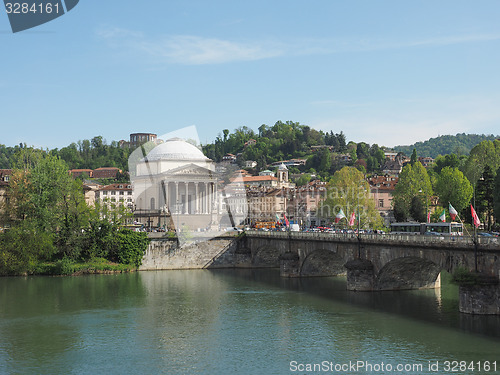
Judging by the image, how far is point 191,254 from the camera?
254 ft

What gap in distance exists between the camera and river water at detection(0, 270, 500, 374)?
30.5 metres

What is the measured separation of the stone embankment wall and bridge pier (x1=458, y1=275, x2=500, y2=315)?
43.4m

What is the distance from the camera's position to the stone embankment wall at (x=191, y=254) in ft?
247

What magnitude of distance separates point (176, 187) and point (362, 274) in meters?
61.3

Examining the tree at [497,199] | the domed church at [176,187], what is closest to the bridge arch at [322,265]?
the tree at [497,199]

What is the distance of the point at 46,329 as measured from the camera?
39.5 m

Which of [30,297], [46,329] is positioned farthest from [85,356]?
[30,297]

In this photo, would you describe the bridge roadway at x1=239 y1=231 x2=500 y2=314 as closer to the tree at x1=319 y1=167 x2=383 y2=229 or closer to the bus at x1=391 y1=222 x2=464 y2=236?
the bus at x1=391 y1=222 x2=464 y2=236

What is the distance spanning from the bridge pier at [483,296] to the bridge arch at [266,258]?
4015 cm

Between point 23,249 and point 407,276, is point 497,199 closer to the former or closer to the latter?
point 407,276

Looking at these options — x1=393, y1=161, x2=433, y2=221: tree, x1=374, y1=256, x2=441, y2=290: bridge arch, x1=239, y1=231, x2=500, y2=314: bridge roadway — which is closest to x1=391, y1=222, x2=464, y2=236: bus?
x1=374, y1=256, x2=441, y2=290: bridge arch

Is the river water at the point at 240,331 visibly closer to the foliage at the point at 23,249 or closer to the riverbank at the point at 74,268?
the riverbank at the point at 74,268

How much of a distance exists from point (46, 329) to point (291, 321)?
1609 centimetres

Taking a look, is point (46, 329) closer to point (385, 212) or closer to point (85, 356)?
point (85, 356)
